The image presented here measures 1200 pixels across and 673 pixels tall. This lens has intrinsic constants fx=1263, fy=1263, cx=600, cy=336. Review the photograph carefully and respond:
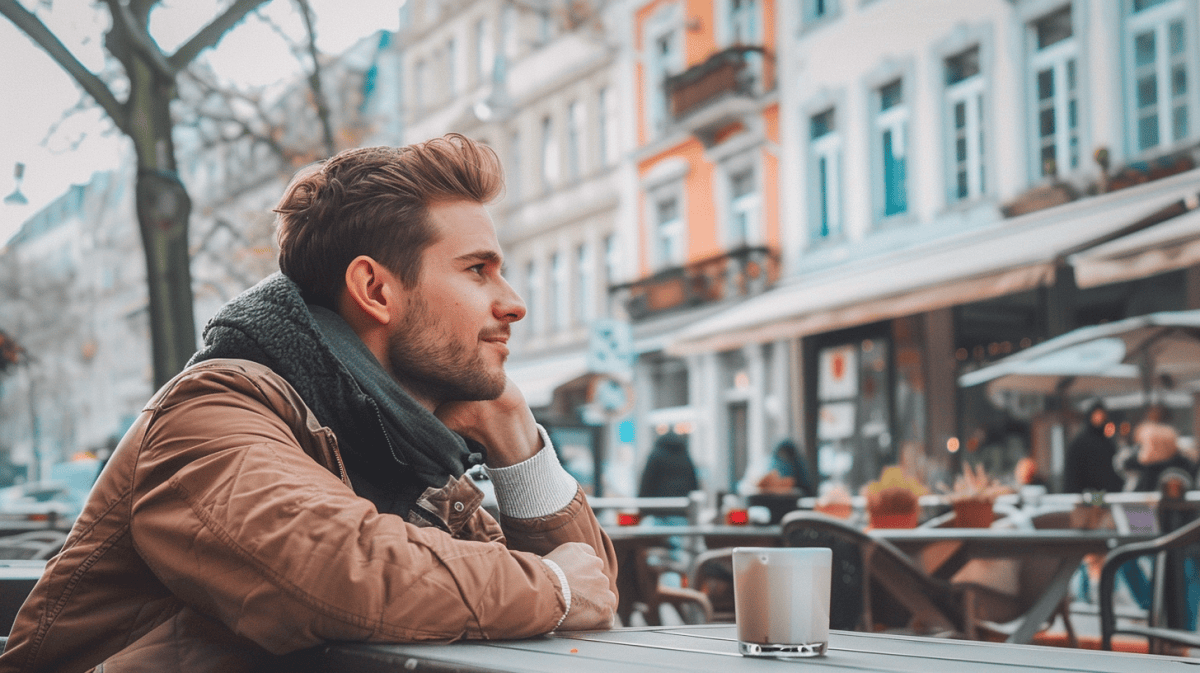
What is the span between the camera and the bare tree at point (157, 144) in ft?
19.3

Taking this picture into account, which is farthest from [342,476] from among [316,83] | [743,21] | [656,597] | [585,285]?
[585,285]

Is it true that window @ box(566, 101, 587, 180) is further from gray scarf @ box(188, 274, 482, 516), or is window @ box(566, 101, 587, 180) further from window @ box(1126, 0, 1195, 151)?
gray scarf @ box(188, 274, 482, 516)

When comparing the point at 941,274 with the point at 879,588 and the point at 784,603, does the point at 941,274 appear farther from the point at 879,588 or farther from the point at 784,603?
the point at 784,603

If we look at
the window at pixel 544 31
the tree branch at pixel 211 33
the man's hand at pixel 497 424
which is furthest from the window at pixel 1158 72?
the window at pixel 544 31

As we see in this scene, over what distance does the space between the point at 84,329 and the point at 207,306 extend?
10.4 m

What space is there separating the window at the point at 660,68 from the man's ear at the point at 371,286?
20.3m

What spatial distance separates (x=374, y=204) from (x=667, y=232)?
20501mm

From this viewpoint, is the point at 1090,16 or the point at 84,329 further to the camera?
the point at 84,329

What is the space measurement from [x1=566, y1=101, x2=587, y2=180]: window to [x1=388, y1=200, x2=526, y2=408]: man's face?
2311 centimetres

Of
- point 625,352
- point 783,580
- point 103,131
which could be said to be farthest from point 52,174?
point 625,352

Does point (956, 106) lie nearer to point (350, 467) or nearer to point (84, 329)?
point (350, 467)

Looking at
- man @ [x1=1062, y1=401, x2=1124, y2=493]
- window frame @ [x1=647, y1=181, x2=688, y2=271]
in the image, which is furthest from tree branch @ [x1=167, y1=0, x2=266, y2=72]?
window frame @ [x1=647, y1=181, x2=688, y2=271]

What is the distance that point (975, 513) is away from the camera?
214 inches

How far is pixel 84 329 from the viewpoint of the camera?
23719mm
